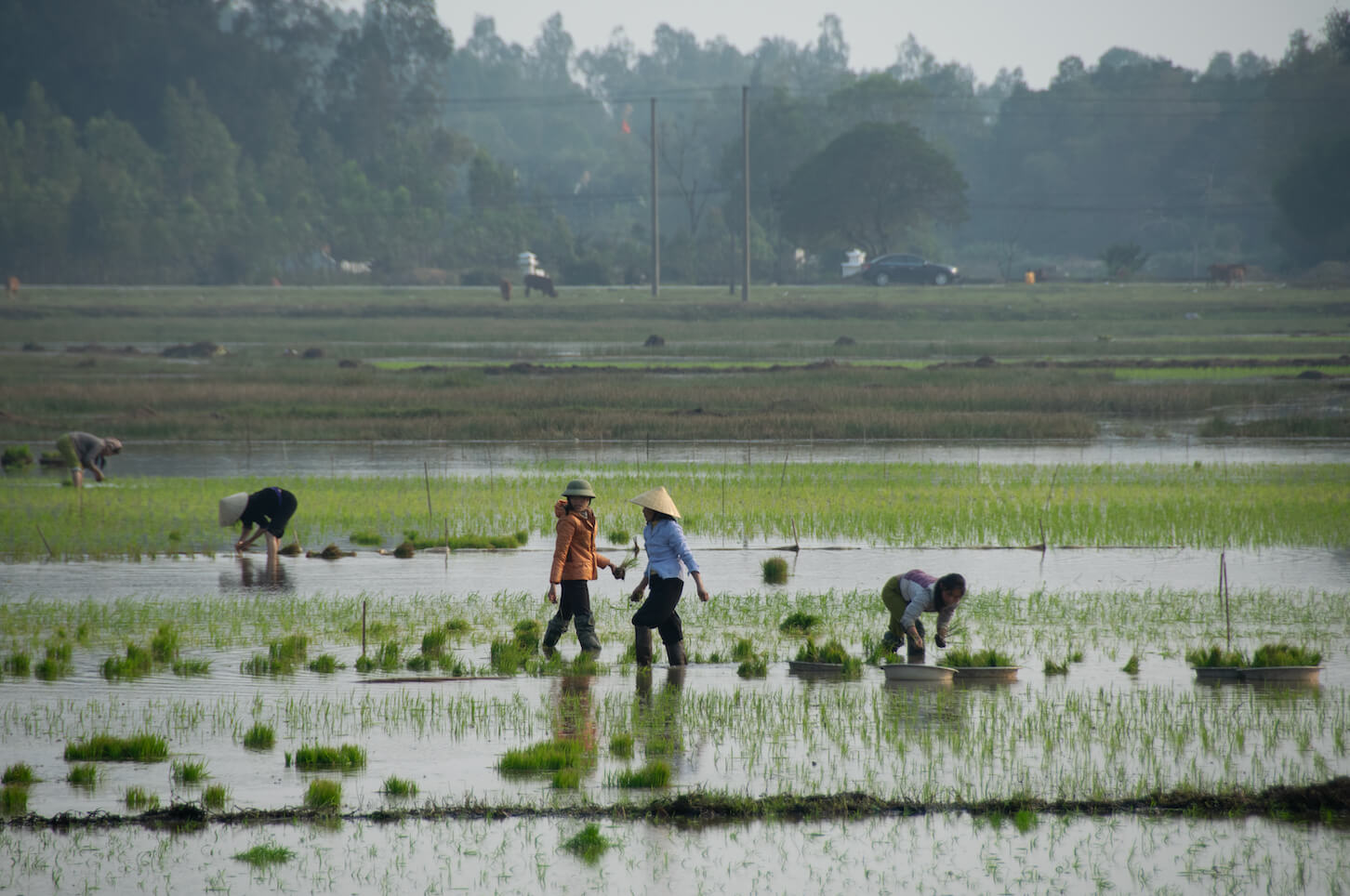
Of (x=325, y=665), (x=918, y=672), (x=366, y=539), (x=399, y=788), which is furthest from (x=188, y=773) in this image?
(x=366, y=539)

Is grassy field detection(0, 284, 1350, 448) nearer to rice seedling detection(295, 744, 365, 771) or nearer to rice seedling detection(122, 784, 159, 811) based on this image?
rice seedling detection(295, 744, 365, 771)

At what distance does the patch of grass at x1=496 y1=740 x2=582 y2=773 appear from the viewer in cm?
843

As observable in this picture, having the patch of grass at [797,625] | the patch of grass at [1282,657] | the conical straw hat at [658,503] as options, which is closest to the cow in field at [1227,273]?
Answer: the patch of grass at [797,625]

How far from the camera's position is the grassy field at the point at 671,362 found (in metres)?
31.4

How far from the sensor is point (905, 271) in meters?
69.1

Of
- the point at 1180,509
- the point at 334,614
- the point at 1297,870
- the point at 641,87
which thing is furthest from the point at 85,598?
the point at 641,87

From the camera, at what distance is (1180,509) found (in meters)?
19.6

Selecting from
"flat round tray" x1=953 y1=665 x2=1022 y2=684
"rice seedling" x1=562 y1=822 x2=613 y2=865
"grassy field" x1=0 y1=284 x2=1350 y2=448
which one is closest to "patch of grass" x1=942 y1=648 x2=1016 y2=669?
"flat round tray" x1=953 y1=665 x2=1022 y2=684

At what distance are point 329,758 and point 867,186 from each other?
243 ft

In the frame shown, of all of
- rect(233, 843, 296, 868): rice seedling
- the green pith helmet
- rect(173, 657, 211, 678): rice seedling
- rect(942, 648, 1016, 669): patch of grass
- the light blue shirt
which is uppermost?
the green pith helmet

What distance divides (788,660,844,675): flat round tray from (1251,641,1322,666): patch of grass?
9.79 feet

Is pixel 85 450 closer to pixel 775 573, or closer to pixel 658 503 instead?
pixel 775 573

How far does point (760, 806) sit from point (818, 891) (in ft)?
3.32

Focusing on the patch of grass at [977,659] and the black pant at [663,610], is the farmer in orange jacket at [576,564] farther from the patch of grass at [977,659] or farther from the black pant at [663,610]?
the patch of grass at [977,659]
